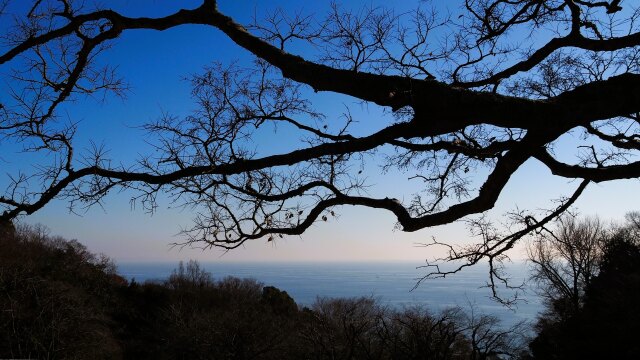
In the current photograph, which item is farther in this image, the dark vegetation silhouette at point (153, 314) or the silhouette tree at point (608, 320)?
the dark vegetation silhouette at point (153, 314)

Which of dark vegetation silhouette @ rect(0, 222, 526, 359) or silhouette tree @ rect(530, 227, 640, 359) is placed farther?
dark vegetation silhouette @ rect(0, 222, 526, 359)

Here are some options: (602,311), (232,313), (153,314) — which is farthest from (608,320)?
(153,314)

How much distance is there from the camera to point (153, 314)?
39281mm

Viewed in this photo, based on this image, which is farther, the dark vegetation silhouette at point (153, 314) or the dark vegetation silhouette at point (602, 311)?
the dark vegetation silhouette at point (153, 314)

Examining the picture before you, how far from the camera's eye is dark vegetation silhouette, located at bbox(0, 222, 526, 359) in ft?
76.4

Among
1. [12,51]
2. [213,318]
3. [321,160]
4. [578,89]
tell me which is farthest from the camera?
[213,318]

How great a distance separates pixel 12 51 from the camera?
3820 millimetres

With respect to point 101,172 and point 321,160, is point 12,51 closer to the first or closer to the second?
point 101,172

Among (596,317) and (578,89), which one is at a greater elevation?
(578,89)

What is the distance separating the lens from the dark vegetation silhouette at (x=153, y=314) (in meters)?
23.3

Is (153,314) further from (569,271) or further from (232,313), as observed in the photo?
(569,271)

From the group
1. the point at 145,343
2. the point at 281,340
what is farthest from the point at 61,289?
the point at 281,340

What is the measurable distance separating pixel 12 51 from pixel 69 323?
2598 cm

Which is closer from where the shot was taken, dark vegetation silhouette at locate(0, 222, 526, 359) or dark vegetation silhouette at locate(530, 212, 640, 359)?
dark vegetation silhouette at locate(530, 212, 640, 359)
